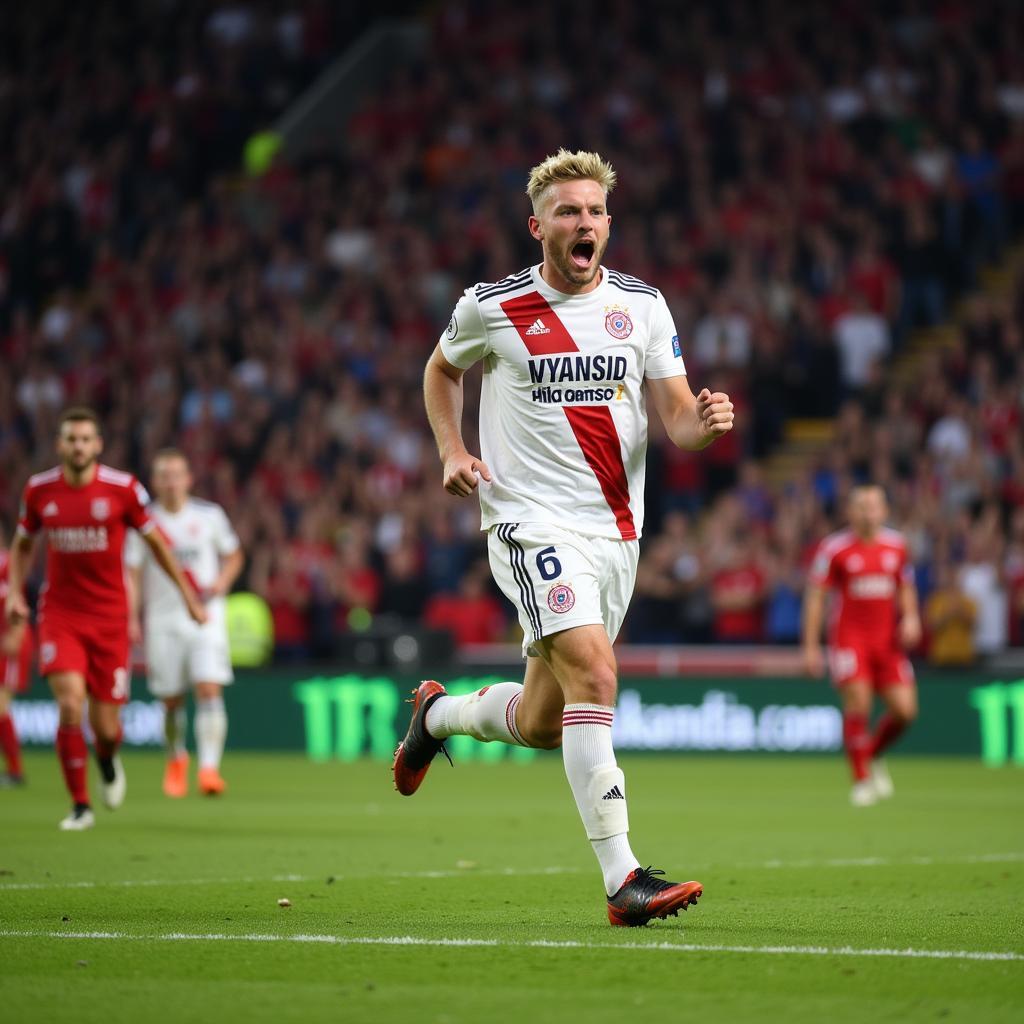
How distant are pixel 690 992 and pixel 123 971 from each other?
5.80 feet

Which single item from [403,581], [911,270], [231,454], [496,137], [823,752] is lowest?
[823,752]

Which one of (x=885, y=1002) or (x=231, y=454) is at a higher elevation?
(x=231, y=454)

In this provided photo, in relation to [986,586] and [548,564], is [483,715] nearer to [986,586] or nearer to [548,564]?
[548,564]

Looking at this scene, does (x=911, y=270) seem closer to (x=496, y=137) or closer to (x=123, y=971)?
(x=496, y=137)

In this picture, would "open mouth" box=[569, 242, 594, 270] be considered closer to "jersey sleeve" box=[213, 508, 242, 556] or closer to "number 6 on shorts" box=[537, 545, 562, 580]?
"number 6 on shorts" box=[537, 545, 562, 580]

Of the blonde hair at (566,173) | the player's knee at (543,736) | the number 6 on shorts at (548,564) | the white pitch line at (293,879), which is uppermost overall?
the blonde hair at (566,173)

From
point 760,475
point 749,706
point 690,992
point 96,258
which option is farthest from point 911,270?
point 690,992

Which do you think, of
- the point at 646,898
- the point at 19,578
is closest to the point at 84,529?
the point at 19,578

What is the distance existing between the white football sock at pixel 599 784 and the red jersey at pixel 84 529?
5.67 m

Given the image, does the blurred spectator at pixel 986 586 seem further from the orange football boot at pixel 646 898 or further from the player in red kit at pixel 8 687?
the orange football boot at pixel 646 898

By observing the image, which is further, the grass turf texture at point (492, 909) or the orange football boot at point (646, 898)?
the orange football boot at point (646, 898)

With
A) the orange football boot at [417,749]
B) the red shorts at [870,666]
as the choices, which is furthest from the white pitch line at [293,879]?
the red shorts at [870,666]

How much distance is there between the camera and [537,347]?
7.84 metres

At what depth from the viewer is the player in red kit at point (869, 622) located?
54.9 feet
